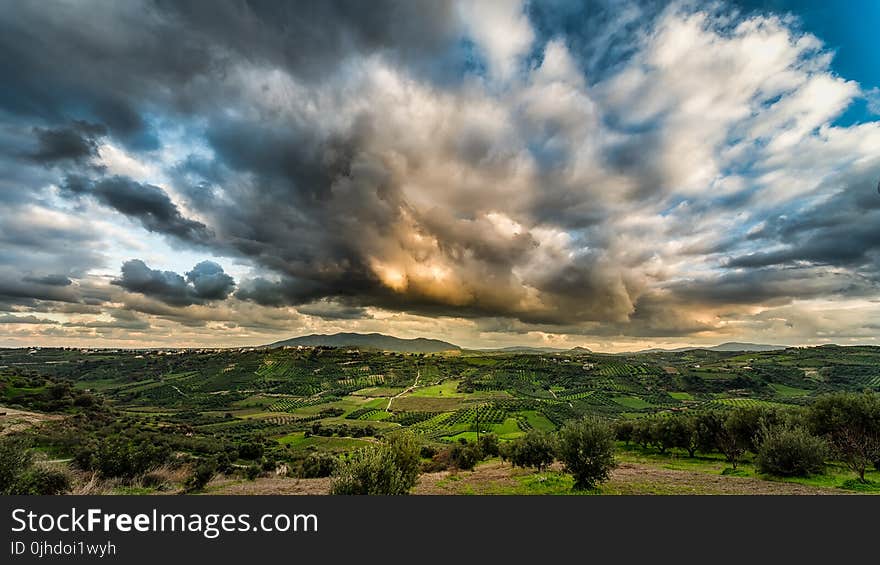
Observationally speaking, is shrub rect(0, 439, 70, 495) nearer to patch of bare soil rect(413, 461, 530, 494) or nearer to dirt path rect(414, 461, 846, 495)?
patch of bare soil rect(413, 461, 530, 494)

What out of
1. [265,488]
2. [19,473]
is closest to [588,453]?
[265,488]

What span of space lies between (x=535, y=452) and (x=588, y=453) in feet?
73.0

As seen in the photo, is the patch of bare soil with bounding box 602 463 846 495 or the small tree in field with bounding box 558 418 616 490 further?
the small tree in field with bounding box 558 418 616 490

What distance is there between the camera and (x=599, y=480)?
3872 cm

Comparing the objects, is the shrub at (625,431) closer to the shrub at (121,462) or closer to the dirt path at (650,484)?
the dirt path at (650,484)

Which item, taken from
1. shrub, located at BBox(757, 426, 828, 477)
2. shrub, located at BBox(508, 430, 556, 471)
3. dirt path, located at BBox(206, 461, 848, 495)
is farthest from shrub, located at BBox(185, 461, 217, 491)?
shrub, located at BBox(757, 426, 828, 477)

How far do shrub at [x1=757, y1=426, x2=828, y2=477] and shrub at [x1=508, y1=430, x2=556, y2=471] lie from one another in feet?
86.3

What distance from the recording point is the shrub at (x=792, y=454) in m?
41.4

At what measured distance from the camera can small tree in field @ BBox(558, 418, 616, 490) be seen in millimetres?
38531

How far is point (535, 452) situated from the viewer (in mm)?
59031

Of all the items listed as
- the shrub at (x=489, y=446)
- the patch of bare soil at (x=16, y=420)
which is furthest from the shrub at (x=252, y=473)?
the patch of bare soil at (x=16, y=420)

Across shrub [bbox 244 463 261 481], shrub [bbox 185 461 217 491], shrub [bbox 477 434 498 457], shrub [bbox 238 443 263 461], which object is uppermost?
shrub [bbox 185 461 217 491]

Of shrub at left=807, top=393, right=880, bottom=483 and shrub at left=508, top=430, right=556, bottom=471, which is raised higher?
shrub at left=807, top=393, right=880, bottom=483
